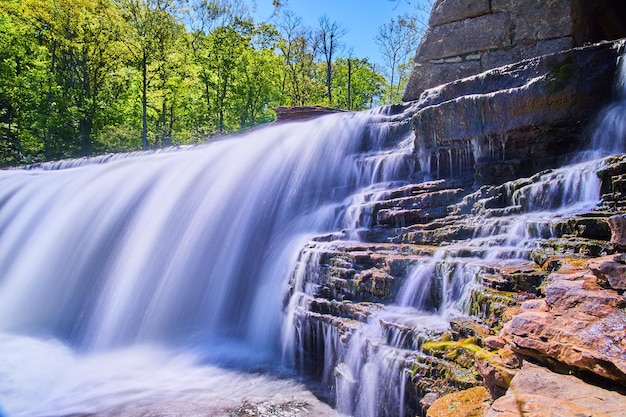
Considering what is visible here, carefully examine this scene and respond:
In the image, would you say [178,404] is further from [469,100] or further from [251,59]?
[251,59]

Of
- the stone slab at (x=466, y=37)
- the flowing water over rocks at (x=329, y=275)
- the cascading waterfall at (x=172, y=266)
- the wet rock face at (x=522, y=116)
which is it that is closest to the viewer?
the flowing water over rocks at (x=329, y=275)

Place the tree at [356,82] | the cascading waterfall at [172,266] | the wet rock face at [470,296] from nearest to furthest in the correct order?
the wet rock face at [470,296], the cascading waterfall at [172,266], the tree at [356,82]

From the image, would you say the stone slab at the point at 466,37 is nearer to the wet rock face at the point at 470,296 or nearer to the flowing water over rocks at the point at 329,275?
the flowing water over rocks at the point at 329,275

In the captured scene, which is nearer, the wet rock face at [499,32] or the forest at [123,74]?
the wet rock face at [499,32]

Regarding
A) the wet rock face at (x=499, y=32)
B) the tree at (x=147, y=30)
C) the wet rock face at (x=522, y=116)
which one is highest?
the tree at (x=147, y=30)

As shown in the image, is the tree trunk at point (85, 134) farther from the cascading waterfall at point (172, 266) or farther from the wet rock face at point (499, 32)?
the wet rock face at point (499, 32)

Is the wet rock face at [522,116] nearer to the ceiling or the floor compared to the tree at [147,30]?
nearer to the floor

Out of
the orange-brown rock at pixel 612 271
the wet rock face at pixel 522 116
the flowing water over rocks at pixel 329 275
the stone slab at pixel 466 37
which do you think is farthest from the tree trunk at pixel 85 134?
the orange-brown rock at pixel 612 271

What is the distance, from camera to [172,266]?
8609mm

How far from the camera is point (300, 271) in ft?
21.7

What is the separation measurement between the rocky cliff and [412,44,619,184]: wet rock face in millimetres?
22

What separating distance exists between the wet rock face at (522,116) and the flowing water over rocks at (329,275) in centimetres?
5

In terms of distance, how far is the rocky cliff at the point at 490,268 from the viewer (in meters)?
2.69

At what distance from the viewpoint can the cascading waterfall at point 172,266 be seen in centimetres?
605
